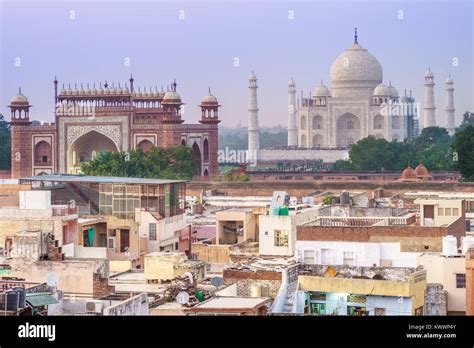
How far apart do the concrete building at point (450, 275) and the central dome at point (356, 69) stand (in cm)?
4207

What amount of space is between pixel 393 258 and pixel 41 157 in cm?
2482

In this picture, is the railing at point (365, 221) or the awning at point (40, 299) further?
the railing at point (365, 221)

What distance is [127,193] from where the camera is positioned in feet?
49.6

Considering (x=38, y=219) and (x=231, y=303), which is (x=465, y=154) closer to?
(x=38, y=219)

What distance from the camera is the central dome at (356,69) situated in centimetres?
5284

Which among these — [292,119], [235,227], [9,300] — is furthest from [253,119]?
[9,300]

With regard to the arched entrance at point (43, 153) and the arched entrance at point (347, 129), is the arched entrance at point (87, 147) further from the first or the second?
the arched entrance at point (347, 129)

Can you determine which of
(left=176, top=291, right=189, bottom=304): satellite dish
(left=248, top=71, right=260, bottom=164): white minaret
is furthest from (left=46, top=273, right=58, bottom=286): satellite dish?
(left=248, top=71, right=260, bottom=164): white minaret

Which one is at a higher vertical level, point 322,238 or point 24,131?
point 24,131

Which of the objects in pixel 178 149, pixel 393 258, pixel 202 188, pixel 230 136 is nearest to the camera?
pixel 393 258

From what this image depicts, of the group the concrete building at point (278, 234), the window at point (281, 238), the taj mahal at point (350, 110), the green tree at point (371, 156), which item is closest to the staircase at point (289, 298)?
the concrete building at point (278, 234)
